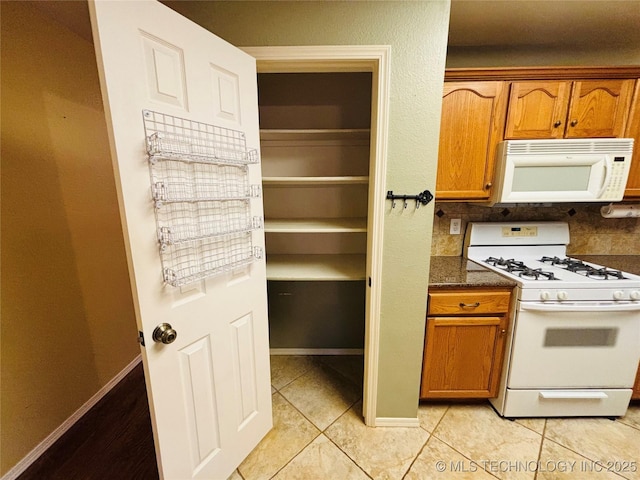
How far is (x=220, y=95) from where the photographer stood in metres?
1.01

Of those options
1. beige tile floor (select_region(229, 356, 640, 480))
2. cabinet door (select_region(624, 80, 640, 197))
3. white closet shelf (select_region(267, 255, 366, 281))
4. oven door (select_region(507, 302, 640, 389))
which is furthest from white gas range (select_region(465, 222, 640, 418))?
white closet shelf (select_region(267, 255, 366, 281))

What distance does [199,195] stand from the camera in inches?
38.2

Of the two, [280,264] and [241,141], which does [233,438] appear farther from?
[241,141]

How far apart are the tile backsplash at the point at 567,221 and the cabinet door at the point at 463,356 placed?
0.67 metres

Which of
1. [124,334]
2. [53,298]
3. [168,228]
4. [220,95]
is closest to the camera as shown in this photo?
[168,228]

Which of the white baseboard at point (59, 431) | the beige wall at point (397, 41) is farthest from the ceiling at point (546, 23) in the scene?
the white baseboard at point (59, 431)

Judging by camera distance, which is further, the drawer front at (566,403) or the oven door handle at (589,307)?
the drawer front at (566,403)

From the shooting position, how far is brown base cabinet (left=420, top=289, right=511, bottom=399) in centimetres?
150

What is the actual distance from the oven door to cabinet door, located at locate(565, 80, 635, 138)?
1.05 meters

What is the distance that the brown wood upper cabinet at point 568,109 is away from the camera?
60.6 inches

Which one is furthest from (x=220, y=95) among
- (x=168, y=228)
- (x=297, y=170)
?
(x=297, y=170)

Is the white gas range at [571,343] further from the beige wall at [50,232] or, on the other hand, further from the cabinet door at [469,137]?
the beige wall at [50,232]

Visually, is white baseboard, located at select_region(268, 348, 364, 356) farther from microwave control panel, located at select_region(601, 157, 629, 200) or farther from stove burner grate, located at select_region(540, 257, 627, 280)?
microwave control panel, located at select_region(601, 157, 629, 200)

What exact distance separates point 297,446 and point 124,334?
5.08 feet
